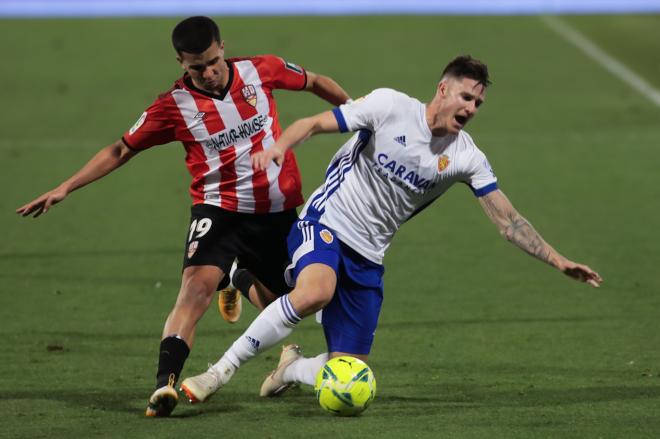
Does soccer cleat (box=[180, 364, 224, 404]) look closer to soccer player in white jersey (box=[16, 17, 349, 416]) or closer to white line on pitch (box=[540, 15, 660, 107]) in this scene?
soccer player in white jersey (box=[16, 17, 349, 416])

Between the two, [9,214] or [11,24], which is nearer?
[9,214]

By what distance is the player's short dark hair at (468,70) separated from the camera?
666 centimetres

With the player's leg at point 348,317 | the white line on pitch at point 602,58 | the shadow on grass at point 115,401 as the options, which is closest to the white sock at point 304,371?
the player's leg at point 348,317

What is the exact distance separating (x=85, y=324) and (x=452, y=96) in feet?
11.4

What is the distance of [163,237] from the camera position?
39.7ft

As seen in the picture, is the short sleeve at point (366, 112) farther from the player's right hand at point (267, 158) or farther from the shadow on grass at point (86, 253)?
the shadow on grass at point (86, 253)

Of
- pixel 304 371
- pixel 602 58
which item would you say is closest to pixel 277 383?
pixel 304 371

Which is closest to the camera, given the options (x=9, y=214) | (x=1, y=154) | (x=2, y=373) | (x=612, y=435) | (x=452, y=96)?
(x=612, y=435)

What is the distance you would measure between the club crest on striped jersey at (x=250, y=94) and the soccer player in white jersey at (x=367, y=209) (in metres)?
0.59

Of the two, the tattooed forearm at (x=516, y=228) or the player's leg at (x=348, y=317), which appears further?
the player's leg at (x=348, y=317)

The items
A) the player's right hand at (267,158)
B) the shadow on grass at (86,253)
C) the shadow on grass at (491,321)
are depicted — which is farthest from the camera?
the shadow on grass at (86,253)

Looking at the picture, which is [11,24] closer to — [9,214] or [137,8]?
[137,8]

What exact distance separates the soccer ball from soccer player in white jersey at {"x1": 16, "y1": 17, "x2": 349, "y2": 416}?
2.58ft

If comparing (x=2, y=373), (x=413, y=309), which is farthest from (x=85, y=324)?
(x=413, y=309)
